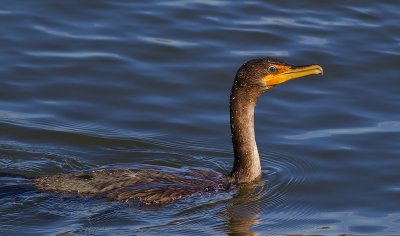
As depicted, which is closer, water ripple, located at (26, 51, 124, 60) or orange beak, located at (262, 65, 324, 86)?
orange beak, located at (262, 65, 324, 86)

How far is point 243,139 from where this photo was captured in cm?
1166

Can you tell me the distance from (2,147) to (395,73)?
17.9ft

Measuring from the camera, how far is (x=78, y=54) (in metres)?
15.3

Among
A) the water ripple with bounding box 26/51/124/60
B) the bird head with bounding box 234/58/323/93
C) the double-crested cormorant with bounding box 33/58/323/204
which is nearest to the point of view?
the double-crested cormorant with bounding box 33/58/323/204

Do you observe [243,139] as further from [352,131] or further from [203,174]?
[352,131]

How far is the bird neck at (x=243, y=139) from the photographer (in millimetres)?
11555

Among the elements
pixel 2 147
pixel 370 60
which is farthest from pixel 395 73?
pixel 2 147

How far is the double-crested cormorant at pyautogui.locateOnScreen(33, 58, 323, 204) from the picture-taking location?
10883 mm

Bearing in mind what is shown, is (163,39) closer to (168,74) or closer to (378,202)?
(168,74)

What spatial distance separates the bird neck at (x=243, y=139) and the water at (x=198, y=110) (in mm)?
199

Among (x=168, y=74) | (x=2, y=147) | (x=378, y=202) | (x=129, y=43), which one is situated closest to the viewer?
(x=378, y=202)

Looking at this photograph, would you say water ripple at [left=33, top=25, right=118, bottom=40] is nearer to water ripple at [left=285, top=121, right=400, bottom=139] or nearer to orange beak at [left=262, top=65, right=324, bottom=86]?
water ripple at [left=285, top=121, right=400, bottom=139]

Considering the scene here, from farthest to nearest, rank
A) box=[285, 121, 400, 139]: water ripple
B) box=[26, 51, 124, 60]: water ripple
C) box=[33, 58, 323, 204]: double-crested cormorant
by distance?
box=[26, 51, 124, 60]: water ripple < box=[285, 121, 400, 139]: water ripple < box=[33, 58, 323, 204]: double-crested cormorant

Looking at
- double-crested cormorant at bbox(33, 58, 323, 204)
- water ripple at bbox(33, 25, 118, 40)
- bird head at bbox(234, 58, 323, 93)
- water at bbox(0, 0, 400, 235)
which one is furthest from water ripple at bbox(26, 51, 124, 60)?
bird head at bbox(234, 58, 323, 93)
